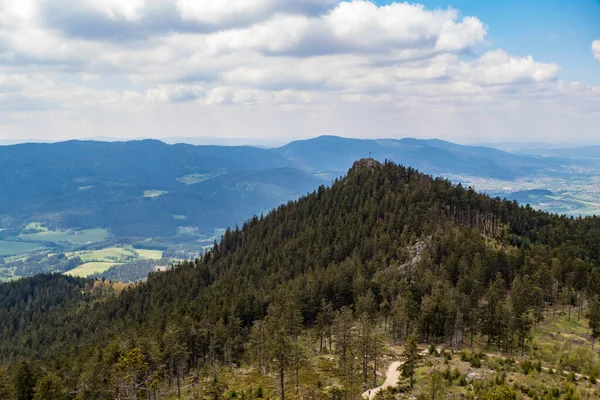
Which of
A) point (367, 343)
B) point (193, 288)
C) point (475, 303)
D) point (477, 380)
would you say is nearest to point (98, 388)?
point (367, 343)

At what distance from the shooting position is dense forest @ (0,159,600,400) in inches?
3061

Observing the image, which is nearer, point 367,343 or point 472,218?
point 367,343

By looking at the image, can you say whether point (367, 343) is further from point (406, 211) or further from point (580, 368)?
point (406, 211)

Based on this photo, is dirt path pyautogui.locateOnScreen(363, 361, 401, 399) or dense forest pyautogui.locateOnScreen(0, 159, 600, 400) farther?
dense forest pyautogui.locateOnScreen(0, 159, 600, 400)

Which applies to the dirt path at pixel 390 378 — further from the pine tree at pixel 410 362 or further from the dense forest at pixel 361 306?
the pine tree at pixel 410 362

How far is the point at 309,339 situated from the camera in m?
106

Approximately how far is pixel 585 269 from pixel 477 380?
229 feet

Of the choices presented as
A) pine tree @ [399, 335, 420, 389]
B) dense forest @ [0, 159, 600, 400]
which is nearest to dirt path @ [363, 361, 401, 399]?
dense forest @ [0, 159, 600, 400]

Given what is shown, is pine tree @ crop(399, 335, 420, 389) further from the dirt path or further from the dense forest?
the dirt path

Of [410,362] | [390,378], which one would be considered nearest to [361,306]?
[390,378]

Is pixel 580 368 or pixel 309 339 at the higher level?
pixel 580 368

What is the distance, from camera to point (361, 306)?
102 metres

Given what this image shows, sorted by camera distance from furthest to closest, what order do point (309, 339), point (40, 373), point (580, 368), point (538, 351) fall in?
point (309, 339)
point (40, 373)
point (538, 351)
point (580, 368)

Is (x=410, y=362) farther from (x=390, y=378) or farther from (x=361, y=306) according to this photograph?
(x=361, y=306)
